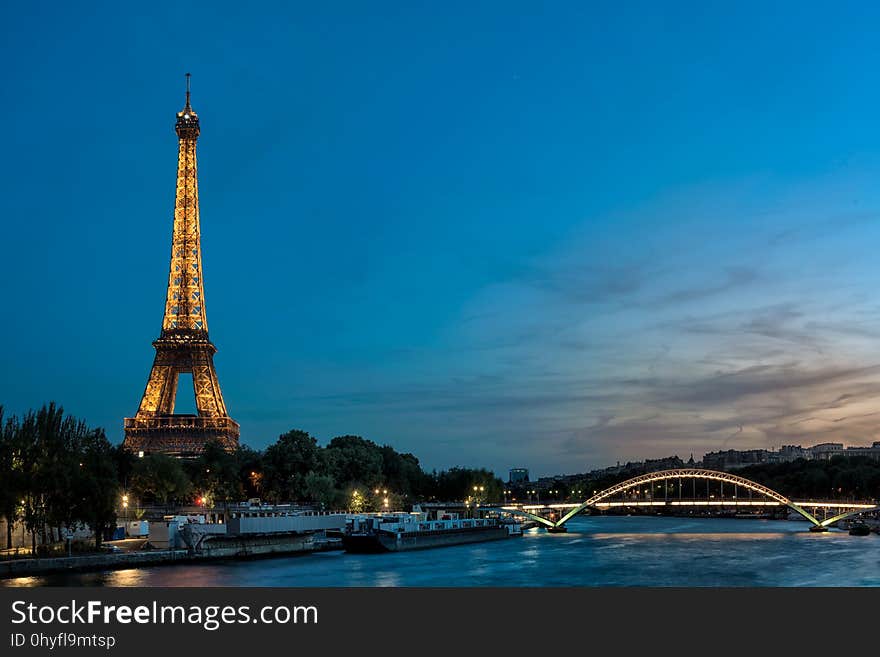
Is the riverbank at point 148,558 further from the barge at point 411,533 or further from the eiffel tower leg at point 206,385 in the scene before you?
the eiffel tower leg at point 206,385

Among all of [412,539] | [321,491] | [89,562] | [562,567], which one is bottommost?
[562,567]

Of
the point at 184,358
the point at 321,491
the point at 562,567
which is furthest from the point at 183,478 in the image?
the point at 562,567

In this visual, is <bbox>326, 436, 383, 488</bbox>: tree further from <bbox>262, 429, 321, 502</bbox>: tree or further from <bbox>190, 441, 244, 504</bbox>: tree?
<bbox>190, 441, 244, 504</bbox>: tree

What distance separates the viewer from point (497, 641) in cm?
1320

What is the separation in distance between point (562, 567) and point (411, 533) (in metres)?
13.1

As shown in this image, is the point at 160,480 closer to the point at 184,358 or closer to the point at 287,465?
the point at 287,465

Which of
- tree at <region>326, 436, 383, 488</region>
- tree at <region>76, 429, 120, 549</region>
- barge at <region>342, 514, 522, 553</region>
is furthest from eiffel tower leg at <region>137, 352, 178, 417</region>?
tree at <region>76, 429, 120, 549</region>

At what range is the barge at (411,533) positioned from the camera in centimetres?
4847

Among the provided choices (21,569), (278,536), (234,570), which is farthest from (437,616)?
(278,536)

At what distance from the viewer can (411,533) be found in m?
52.2

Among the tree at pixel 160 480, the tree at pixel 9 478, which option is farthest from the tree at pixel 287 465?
the tree at pixel 9 478

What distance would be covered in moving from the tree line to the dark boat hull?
9.04 metres

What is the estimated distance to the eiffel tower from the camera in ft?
221

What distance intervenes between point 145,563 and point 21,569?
631 centimetres
